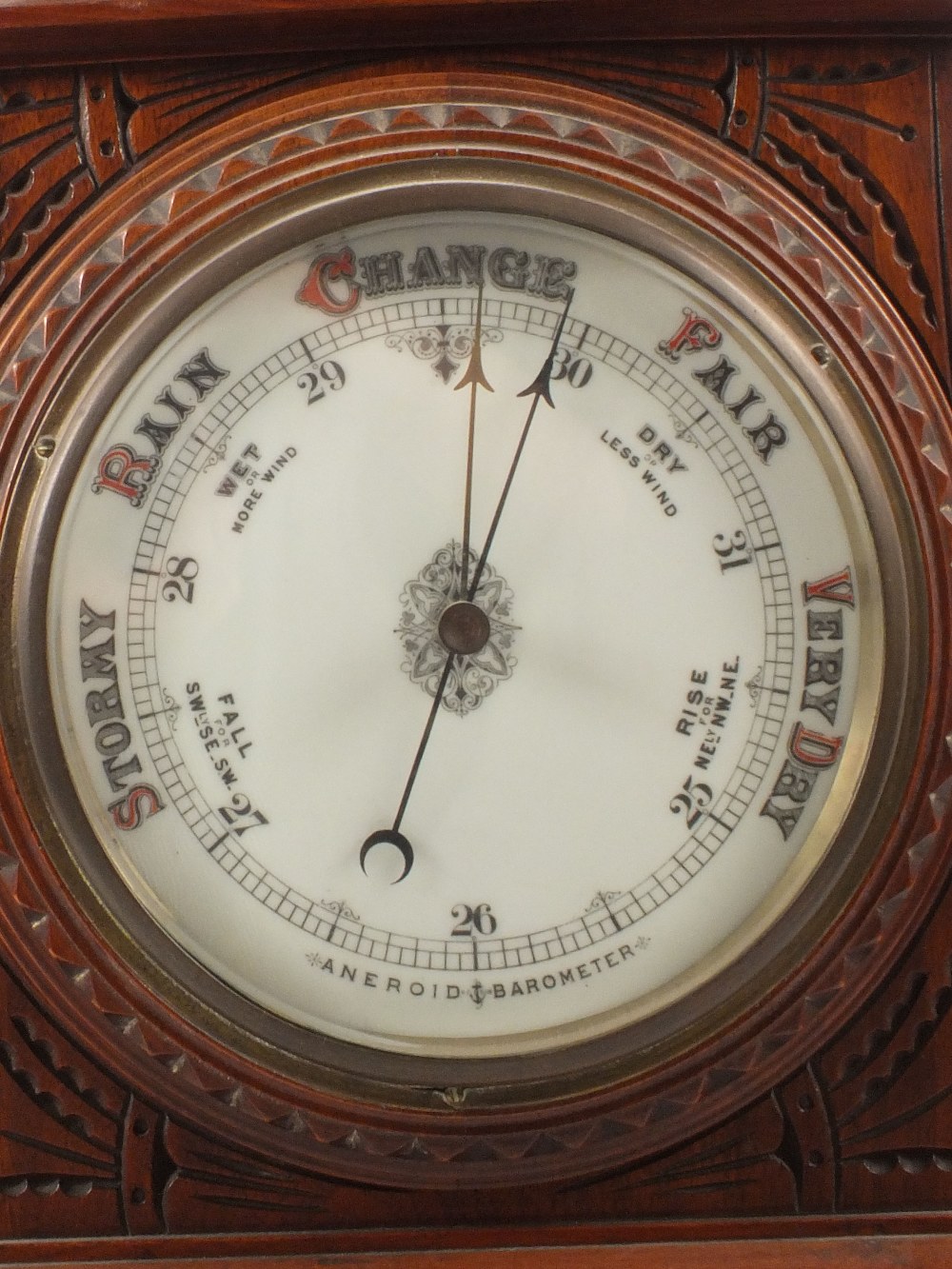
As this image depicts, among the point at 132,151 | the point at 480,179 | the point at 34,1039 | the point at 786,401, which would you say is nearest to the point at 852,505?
the point at 786,401

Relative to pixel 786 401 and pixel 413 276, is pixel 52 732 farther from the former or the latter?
pixel 786 401

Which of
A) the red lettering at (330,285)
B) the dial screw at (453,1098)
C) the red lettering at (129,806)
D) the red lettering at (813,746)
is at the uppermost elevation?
the red lettering at (330,285)

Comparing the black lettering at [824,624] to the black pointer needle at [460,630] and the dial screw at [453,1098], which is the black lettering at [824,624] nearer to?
the black pointer needle at [460,630]

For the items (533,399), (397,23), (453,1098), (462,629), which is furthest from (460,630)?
(397,23)

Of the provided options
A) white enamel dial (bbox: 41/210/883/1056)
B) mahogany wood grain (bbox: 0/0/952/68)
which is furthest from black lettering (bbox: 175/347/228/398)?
mahogany wood grain (bbox: 0/0/952/68)

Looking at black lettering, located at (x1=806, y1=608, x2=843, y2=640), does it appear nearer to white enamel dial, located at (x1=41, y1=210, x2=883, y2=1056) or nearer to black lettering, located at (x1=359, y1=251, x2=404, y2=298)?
white enamel dial, located at (x1=41, y1=210, x2=883, y2=1056)

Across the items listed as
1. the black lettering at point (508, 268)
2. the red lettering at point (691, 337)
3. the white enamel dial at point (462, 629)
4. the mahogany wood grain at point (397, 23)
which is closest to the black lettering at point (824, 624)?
the white enamel dial at point (462, 629)

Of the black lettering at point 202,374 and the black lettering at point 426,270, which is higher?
the black lettering at point 426,270
